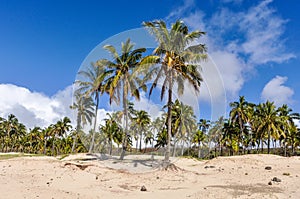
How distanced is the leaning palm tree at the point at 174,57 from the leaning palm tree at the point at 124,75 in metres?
1.47

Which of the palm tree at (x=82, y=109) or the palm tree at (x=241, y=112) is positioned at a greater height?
the palm tree at (x=241, y=112)

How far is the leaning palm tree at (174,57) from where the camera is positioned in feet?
66.8

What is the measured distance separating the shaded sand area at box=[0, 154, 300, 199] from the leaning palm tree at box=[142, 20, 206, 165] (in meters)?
2.48

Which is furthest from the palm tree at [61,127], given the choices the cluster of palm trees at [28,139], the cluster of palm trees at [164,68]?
the cluster of palm trees at [164,68]

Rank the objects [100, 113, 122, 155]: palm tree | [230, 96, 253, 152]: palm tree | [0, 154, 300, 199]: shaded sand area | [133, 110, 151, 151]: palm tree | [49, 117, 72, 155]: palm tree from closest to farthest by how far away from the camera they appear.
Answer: [0, 154, 300, 199]: shaded sand area → [133, 110, 151, 151]: palm tree → [100, 113, 122, 155]: palm tree → [230, 96, 253, 152]: palm tree → [49, 117, 72, 155]: palm tree

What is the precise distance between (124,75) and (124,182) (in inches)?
454

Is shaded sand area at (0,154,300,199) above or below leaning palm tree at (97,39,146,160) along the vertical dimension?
below

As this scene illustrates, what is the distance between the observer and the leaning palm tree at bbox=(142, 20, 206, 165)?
66.8 feet

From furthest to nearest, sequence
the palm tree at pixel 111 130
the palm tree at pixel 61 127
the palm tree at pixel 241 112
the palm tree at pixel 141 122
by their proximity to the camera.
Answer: the palm tree at pixel 61 127
the palm tree at pixel 241 112
the palm tree at pixel 111 130
the palm tree at pixel 141 122

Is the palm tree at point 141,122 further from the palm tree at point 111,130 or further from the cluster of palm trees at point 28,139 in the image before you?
the cluster of palm trees at point 28,139

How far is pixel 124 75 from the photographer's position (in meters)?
26.4

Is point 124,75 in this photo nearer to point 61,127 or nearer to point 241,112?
point 241,112

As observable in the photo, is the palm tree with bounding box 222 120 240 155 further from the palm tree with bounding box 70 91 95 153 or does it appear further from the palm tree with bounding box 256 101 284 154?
the palm tree with bounding box 70 91 95 153

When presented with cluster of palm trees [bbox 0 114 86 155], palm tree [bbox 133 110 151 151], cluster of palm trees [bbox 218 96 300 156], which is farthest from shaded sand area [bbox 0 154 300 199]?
cluster of palm trees [bbox 0 114 86 155]
